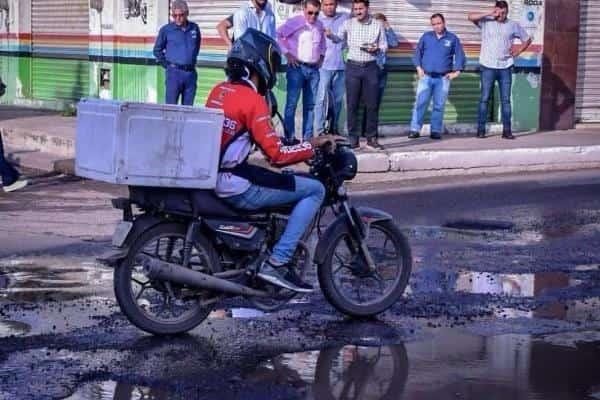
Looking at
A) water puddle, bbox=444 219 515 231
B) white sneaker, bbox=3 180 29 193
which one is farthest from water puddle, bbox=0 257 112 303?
white sneaker, bbox=3 180 29 193

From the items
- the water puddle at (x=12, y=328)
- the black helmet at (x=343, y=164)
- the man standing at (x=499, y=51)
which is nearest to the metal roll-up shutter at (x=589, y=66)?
the man standing at (x=499, y=51)

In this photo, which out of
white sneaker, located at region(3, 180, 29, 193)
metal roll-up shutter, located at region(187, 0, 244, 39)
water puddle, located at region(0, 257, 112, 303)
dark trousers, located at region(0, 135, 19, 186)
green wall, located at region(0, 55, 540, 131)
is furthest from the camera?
green wall, located at region(0, 55, 540, 131)

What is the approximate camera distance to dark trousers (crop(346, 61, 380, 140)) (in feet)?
51.5

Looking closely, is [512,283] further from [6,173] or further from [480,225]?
[6,173]

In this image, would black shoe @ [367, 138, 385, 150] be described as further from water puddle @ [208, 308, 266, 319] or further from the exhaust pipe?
the exhaust pipe

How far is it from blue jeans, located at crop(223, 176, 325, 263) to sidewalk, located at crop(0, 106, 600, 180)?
7.42 metres

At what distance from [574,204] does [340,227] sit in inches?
240

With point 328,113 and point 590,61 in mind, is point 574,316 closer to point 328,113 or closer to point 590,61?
point 328,113

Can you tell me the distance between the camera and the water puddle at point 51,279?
8.35 m

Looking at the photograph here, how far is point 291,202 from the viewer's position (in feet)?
24.7

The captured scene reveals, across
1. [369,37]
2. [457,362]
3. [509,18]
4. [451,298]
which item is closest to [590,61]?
[509,18]

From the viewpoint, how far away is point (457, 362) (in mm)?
6879

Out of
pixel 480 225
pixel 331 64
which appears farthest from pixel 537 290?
pixel 331 64

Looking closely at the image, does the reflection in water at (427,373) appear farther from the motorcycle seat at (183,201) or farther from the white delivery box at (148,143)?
the white delivery box at (148,143)
